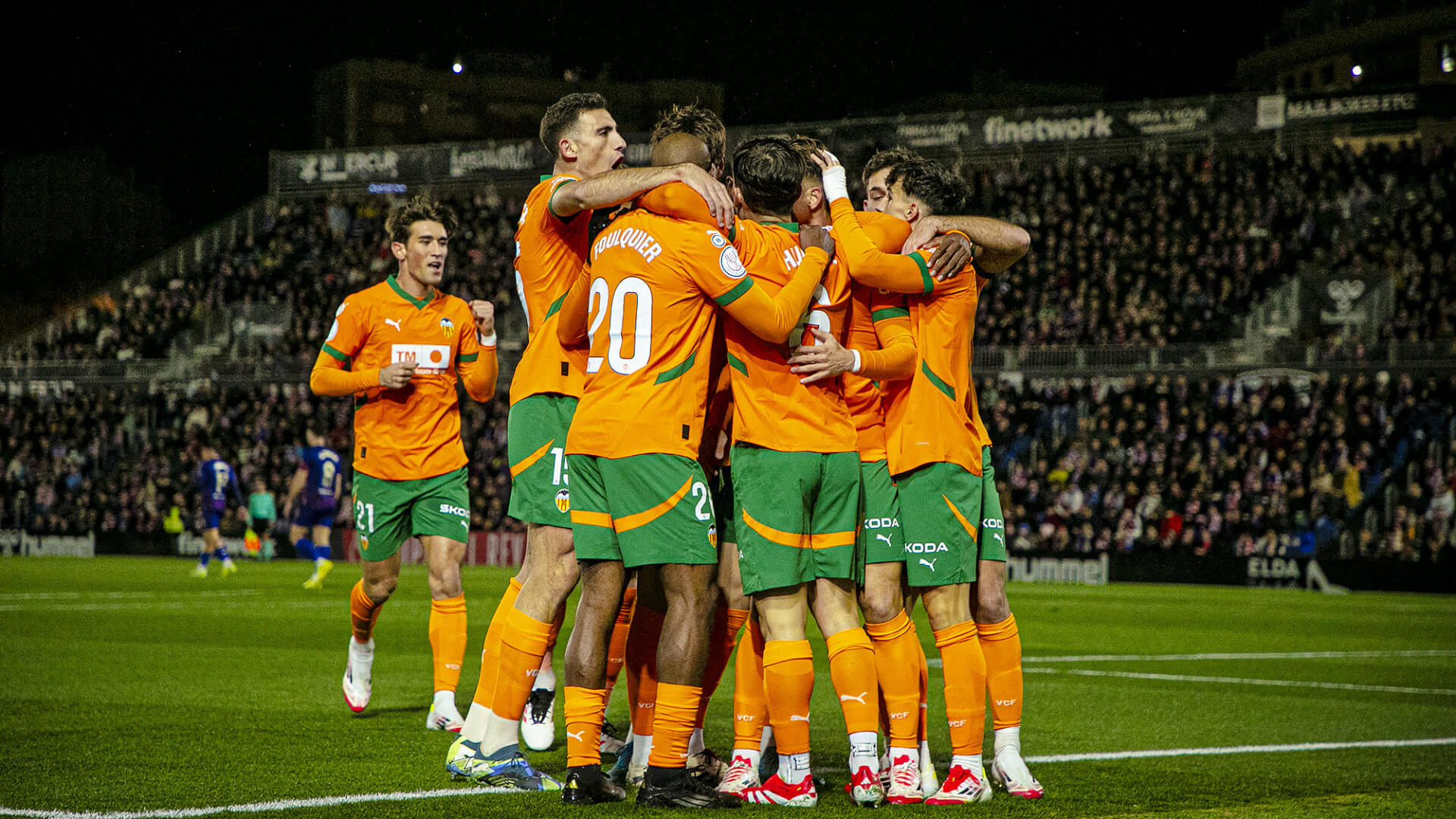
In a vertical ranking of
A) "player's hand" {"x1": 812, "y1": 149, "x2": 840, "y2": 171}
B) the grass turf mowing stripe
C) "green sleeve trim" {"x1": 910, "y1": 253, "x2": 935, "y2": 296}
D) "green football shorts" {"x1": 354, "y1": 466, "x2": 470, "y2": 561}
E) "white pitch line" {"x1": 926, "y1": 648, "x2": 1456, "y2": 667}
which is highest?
"player's hand" {"x1": 812, "y1": 149, "x2": 840, "y2": 171}

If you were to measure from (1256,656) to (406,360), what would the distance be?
8.82m

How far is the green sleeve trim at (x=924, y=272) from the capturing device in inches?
213

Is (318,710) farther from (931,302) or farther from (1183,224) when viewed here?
(1183,224)

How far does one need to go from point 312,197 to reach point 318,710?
4037 cm

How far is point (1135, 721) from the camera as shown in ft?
26.0

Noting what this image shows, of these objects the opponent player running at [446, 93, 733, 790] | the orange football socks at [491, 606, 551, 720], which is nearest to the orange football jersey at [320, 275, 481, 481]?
the opponent player running at [446, 93, 733, 790]

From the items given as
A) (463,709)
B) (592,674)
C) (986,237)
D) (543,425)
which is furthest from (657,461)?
(463,709)

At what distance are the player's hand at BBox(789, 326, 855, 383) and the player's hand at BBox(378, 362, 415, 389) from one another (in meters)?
3.07

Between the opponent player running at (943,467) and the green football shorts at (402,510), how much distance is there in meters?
3.12

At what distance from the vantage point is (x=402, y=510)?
7.71m

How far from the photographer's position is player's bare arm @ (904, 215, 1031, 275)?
18.5 feet

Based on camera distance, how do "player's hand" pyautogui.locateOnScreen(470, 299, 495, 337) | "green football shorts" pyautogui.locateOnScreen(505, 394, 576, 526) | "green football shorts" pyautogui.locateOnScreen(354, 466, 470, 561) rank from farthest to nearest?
1. "green football shorts" pyautogui.locateOnScreen(354, 466, 470, 561)
2. "player's hand" pyautogui.locateOnScreen(470, 299, 495, 337)
3. "green football shorts" pyautogui.locateOnScreen(505, 394, 576, 526)

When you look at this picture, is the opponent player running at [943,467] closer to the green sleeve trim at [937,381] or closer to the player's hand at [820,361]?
the green sleeve trim at [937,381]

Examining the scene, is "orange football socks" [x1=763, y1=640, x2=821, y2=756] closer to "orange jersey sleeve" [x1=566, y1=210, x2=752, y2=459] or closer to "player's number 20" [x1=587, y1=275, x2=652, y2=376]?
"orange jersey sleeve" [x1=566, y1=210, x2=752, y2=459]
